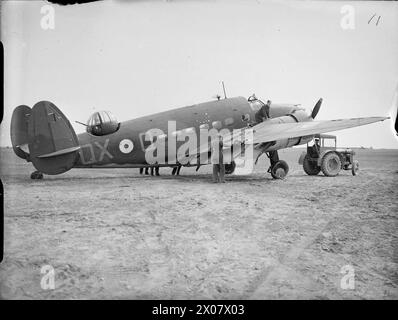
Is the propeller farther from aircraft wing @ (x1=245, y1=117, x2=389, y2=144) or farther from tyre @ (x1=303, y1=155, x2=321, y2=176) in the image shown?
tyre @ (x1=303, y1=155, x2=321, y2=176)

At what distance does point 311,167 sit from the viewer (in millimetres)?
14383

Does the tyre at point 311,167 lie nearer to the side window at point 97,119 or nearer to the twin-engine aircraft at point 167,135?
the twin-engine aircraft at point 167,135

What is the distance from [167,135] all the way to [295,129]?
4.82 m

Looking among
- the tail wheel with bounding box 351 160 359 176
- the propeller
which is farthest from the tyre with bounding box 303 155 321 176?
the propeller

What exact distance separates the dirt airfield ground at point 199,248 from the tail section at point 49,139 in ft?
8.00

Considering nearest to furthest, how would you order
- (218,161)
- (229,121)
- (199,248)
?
1. (199,248)
2. (218,161)
3. (229,121)

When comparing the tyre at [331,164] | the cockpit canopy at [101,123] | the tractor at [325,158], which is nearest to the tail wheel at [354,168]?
the tractor at [325,158]

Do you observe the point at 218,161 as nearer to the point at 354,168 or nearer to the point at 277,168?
the point at 277,168

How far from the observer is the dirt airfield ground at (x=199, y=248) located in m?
3.37

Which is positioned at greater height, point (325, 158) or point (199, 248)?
point (325, 158)

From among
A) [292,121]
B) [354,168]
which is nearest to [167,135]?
[292,121]

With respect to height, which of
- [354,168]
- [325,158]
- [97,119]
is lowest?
[354,168]

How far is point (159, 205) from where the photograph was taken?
22.3ft
